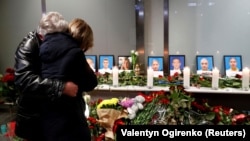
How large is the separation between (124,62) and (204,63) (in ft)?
3.41

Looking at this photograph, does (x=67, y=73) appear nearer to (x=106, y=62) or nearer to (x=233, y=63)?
(x=106, y=62)

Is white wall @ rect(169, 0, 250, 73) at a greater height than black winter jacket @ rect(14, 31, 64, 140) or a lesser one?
greater

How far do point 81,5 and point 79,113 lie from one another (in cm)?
302

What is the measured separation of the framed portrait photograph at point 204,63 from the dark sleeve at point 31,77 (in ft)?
9.19

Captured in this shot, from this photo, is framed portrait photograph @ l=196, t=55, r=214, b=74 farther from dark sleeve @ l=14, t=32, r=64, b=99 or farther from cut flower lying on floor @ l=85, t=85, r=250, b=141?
dark sleeve @ l=14, t=32, r=64, b=99

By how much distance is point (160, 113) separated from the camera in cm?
193

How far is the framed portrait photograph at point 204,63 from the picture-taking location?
12.7ft

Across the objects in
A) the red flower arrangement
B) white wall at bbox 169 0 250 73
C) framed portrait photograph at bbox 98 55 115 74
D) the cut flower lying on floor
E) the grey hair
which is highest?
white wall at bbox 169 0 250 73

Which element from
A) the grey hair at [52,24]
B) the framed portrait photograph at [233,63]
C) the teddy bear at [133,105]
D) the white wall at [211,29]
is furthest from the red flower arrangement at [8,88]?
the framed portrait photograph at [233,63]

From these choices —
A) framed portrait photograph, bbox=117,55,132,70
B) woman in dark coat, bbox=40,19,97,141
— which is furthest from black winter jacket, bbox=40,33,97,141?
framed portrait photograph, bbox=117,55,132,70

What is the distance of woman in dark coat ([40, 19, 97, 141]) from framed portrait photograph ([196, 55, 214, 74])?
268cm

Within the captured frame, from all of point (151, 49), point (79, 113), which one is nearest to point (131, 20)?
point (151, 49)

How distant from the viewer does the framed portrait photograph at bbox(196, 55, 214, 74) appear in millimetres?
3862

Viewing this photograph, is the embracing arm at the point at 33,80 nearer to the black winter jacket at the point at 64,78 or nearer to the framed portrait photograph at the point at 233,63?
the black winter jacket at the point at 64,78
